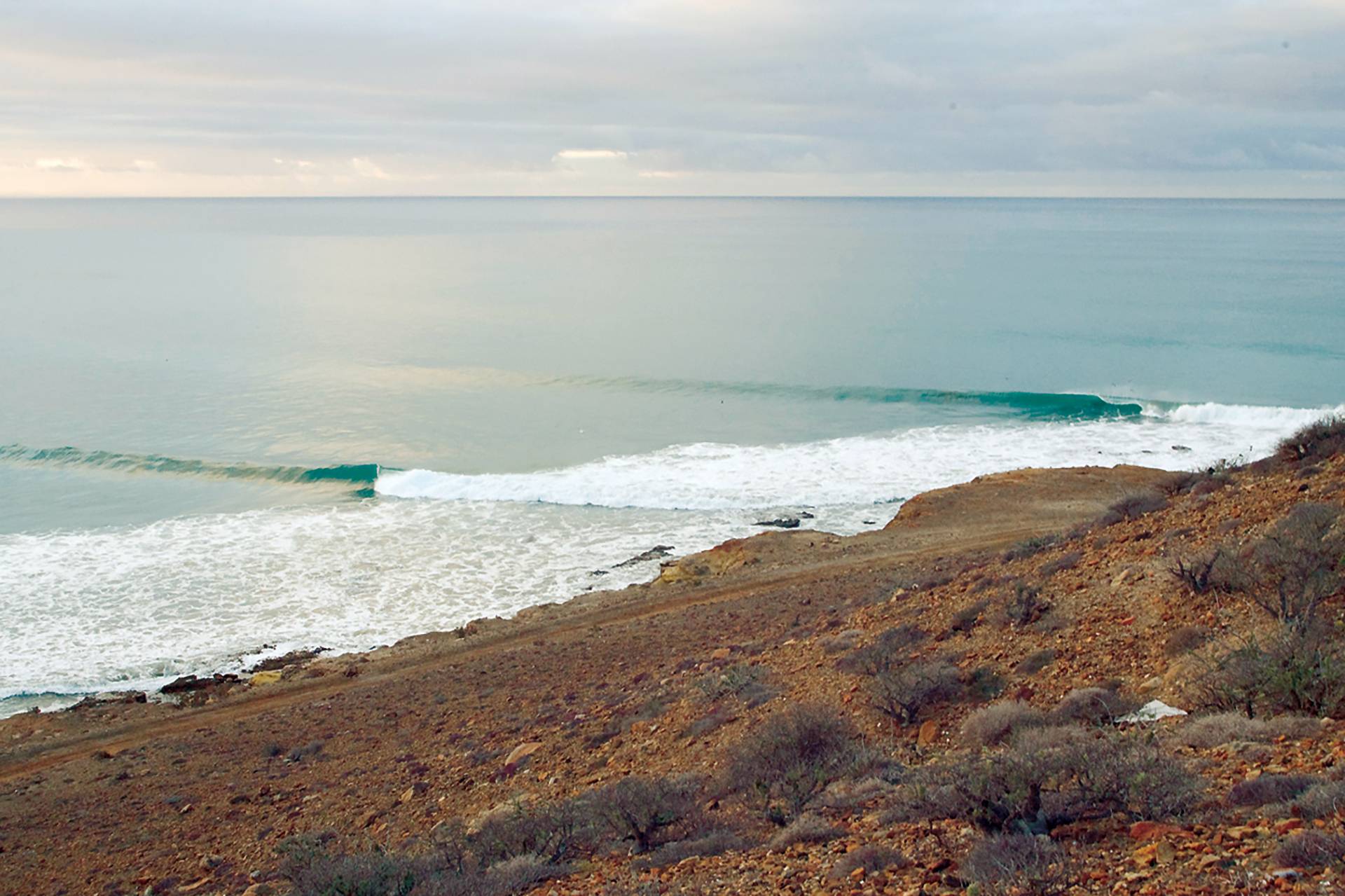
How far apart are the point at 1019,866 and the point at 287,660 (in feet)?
53.4

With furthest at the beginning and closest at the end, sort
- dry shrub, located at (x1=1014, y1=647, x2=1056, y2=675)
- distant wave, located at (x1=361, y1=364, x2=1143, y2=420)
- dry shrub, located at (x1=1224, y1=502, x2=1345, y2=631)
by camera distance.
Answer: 1. distant wave, located at (x1=361, y1=364, x2=1143, y2=420)
2. dry shrub, located at (x1=1014, y1=647, x2=1056, y2=675)
3. dry shrub, located at (x1=1224, y1=502, x2=1345, y2=631)

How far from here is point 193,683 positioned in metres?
17.5

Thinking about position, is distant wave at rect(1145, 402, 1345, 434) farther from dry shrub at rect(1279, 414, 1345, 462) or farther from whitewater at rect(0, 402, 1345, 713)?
dry shrub at rect(1279, 414, 1345, 462)

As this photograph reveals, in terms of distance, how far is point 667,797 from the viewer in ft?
28.0

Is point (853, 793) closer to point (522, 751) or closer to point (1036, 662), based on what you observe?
point (1036, 662)

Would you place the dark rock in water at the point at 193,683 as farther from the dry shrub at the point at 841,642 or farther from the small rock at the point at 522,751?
the dry shrub at the point at 841,642

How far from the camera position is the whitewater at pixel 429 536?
20297 millimetres

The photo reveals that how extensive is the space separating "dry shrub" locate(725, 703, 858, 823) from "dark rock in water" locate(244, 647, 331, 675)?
11.8m

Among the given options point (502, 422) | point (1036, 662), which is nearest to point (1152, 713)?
point (1036, 662)

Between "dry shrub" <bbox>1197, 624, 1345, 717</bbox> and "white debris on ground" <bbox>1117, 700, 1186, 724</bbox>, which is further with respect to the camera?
"white debris on ground" <bbox>1117, 700, 1186, 724</bbox>

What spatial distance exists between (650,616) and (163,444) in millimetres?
27419

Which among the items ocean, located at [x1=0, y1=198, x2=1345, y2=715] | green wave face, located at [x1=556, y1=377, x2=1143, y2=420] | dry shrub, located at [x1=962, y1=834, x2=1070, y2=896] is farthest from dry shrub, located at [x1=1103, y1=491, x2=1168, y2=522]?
green wave face, located at [x1=556, y1=377, x2=1143, y2=420]

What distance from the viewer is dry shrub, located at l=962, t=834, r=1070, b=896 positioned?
522cm

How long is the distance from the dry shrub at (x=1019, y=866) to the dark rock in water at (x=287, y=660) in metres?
15.5
